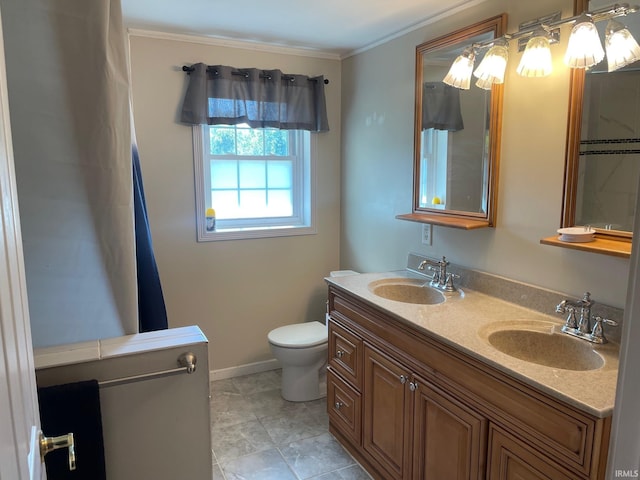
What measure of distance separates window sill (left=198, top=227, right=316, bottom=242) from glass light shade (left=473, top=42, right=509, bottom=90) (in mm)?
1711

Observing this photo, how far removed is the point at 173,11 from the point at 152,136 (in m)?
0.76

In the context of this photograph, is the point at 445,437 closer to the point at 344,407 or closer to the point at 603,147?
the point at 344,407

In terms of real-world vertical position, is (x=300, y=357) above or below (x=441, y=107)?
below

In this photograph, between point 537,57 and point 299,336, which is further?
point 299,336

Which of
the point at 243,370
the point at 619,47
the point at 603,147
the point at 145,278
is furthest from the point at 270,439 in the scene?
the point at 619,47

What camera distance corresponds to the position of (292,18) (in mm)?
2398

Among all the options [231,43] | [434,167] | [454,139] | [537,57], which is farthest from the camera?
[231,43]

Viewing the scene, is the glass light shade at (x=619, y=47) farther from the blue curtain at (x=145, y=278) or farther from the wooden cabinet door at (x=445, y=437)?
the blue curtain at (x=145, y=278)

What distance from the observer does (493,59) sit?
1860 millimetres

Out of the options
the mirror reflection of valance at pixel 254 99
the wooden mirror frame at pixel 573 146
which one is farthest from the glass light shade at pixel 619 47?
the mirror reflection of valance at pixel 254 99

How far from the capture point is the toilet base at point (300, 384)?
9.29 ft

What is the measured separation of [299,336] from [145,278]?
48.0 inches

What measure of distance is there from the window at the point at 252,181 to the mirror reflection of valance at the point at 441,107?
1047 millimetres

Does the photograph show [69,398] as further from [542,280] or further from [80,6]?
[542,280]
